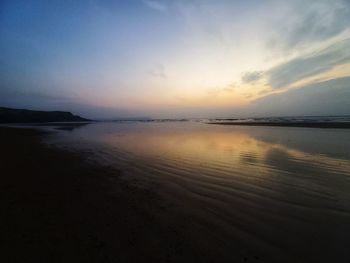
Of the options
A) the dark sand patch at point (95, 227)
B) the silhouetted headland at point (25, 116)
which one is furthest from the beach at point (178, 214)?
the silhouetted headland at point (25, 116)

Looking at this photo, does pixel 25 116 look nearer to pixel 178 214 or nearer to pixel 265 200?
pixel 178 214

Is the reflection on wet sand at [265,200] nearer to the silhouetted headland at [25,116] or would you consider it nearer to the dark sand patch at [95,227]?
the dark sand patch at [95,227]

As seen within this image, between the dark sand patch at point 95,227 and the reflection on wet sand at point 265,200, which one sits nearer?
the dark sand patch at point 95,227

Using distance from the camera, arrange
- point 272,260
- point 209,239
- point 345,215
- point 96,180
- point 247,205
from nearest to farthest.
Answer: point 272,260 → point 209,239 → point 345,215 → point 247,205 → point 96,180

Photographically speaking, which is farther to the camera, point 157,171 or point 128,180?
point 157,171

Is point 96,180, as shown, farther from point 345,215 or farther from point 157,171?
point 345,215

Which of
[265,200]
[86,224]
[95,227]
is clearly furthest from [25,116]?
[265,200]

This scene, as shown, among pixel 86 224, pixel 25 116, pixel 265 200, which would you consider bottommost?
pixel 86 224

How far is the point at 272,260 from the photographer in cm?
285

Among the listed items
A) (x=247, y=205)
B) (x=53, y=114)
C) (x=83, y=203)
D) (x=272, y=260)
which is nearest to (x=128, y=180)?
(x=83, y=203)

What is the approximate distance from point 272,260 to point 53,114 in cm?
11547

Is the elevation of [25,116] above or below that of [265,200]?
above

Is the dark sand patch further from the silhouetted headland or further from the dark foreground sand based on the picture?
the silhouetted headland

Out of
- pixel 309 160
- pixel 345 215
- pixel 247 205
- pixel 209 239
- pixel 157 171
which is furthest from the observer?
pixel 309 160
